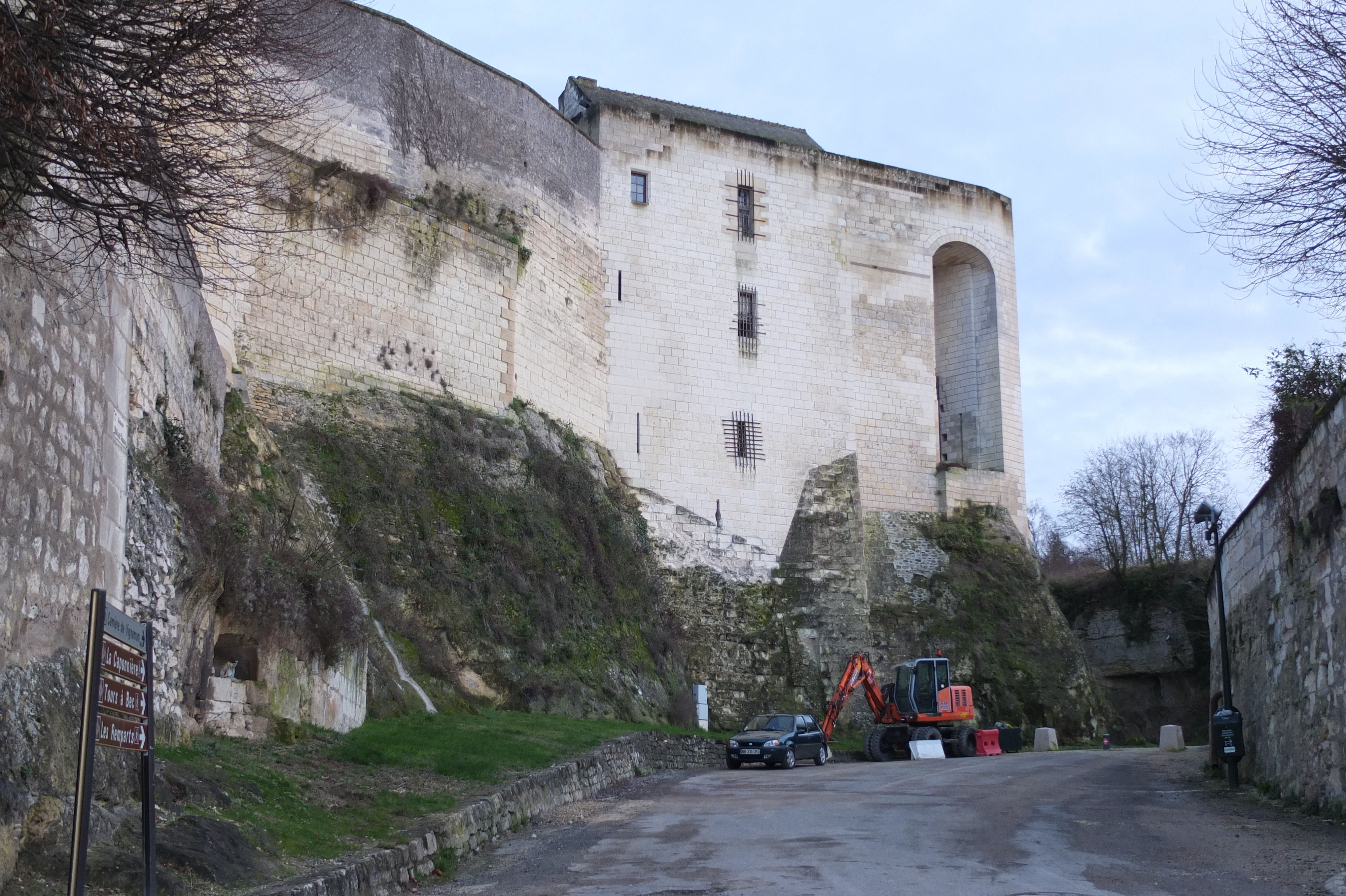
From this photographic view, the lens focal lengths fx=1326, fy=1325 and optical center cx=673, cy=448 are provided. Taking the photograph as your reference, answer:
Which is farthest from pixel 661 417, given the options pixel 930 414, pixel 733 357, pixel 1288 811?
pixel 1288 811

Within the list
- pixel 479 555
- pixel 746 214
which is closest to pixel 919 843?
pixel 479 555

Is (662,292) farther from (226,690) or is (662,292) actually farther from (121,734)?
(121,734)

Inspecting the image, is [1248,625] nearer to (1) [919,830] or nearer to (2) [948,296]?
(1) [919,830]

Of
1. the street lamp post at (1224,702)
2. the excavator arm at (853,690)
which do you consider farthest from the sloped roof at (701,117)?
the street lamp post at (1224,702)

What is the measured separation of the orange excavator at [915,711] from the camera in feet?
81.2

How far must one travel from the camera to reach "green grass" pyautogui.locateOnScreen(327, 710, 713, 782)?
12.8m

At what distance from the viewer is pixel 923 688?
25172mm

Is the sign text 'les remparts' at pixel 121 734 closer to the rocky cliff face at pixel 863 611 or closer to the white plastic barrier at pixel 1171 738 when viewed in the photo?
the rocky cliff face at pixel 863 611

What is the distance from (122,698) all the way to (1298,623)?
37.4 feet

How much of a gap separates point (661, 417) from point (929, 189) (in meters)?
10.3

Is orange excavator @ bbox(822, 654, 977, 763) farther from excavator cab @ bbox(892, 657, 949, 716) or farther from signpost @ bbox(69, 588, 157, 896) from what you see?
signpost @ bbox(69, 588, 157, 896)

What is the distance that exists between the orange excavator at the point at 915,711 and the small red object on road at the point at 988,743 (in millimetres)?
104

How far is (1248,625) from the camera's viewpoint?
1583cm

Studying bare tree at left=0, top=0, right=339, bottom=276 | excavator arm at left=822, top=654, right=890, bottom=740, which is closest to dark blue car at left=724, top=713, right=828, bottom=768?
excavator arm at left=822, top=654, right=890, bottom=740
